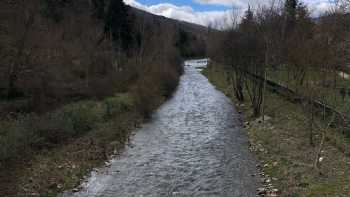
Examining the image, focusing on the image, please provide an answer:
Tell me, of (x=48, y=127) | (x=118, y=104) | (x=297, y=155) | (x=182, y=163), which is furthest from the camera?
(x=118, y=104)

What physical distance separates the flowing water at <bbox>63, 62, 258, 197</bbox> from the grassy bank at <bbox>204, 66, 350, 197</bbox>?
81cm

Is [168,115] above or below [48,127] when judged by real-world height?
below

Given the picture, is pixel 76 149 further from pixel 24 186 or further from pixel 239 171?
pixel 239 171

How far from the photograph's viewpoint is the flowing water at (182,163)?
1145 centimetres

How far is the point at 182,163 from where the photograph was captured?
14.4 meters

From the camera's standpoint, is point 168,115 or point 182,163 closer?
point 182,163

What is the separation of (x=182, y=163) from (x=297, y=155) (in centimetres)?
462

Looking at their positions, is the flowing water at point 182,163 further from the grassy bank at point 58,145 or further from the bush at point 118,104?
the bush at point 118,104

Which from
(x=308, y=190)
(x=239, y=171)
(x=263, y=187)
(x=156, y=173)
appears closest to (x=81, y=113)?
(x=156, y=173)

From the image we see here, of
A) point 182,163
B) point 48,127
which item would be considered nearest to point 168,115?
point 48,127

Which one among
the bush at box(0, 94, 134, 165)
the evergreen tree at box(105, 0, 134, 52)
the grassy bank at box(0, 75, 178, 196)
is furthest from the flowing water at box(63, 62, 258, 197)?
the evergreen tree at box(105, 0, 134, 52)

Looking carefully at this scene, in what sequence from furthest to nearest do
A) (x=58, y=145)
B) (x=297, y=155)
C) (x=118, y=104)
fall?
(x=118, y=104)
(x=58, y=145)
(x=297, y=155)

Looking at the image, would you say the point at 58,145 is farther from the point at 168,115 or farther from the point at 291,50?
the point at 291,50

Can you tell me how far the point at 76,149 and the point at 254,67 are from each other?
15560mm
